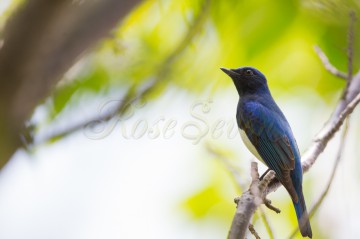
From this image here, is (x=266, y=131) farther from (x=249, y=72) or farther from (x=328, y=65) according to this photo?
(x=328, y=65)

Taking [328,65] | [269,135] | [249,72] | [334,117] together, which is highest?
[249,72]

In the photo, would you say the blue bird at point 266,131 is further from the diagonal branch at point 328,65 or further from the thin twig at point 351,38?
the thin twig at point 351,38

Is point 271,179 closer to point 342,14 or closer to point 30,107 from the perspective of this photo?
point 342,14

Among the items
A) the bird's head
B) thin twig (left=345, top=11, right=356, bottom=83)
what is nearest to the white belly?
the bird's head

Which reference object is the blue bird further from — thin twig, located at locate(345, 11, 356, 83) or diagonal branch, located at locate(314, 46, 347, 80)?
thin twig, located at locate(345, 11, 356, 83)

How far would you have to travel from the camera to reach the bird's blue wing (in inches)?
185

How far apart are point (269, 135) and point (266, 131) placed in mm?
103

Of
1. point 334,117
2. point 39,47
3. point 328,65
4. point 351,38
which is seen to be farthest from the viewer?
point 334,117

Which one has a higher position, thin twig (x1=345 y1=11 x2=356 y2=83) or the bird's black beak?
the bird's black beak

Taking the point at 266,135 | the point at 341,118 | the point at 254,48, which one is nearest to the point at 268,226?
the point at 254,48

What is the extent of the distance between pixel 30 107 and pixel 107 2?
0.21m

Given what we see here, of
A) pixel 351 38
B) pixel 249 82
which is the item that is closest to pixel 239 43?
pixel 351 38

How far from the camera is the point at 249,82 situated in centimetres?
586

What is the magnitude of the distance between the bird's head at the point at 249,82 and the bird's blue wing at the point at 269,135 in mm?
249
